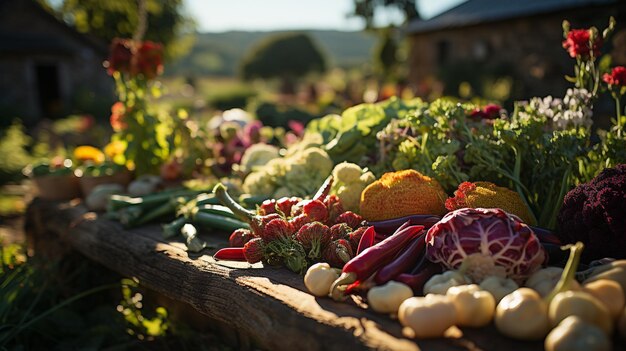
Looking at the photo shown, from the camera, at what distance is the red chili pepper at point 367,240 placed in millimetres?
2201

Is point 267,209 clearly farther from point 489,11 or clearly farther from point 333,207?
point 489,11

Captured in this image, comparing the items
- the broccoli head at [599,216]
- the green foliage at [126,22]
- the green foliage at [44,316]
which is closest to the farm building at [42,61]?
the green foliage at [126,22]

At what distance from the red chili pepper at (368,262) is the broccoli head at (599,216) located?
65 centimetres

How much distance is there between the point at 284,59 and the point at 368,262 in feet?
Result: 238

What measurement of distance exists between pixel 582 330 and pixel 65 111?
19764mm

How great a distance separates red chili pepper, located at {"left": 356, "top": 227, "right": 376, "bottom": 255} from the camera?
2.20 m

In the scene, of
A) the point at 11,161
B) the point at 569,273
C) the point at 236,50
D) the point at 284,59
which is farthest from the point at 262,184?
the point at 236,50

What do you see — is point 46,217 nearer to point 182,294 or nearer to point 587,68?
point 182,294

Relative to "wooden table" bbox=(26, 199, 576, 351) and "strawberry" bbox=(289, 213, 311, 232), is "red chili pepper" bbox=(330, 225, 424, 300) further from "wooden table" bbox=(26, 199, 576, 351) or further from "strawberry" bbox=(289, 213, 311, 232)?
"strawberry" bbox=(289, 213, 311, 232)

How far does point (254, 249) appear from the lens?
238 cm

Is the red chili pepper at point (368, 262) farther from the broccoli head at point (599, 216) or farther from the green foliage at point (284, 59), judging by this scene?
the green foliage at point (284, 59)

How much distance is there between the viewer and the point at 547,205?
262 cm

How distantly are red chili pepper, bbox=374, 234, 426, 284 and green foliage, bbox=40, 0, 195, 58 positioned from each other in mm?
22146

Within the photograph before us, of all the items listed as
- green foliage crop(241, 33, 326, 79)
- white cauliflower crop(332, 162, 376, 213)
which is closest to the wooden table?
white cauliflower crop(332, 162, 376, 213)
